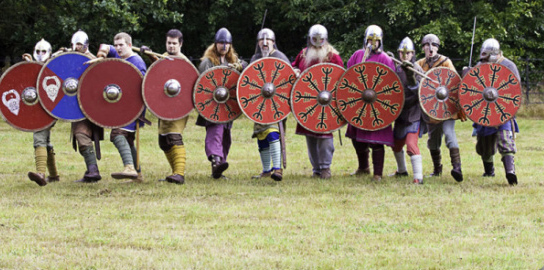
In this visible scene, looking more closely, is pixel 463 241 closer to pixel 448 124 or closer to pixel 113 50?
pixel 448 124

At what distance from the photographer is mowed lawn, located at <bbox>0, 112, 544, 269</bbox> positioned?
5379mm

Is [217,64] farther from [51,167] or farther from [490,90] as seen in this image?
[490,90]

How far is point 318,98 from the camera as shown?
8.46 metres

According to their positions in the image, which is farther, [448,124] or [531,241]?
[448,124]

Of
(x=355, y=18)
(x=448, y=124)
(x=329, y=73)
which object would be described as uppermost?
(x=355, y=18)

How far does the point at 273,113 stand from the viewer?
27.5ft

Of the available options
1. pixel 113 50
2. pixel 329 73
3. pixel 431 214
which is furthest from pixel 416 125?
pixel 113 50

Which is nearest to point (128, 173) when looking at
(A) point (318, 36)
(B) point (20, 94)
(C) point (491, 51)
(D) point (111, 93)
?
(D) point (111, 93)

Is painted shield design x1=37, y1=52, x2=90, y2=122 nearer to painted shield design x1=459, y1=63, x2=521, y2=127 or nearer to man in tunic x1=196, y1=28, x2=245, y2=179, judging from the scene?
man in tunic x1=196, y1=28, x2=245, y2=179

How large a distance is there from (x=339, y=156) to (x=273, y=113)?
3.65 metres

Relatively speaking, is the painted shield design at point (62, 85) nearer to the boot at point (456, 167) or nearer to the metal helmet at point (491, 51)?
the boot at point (456, 167)

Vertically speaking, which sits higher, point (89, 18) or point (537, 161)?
point (89, 18)

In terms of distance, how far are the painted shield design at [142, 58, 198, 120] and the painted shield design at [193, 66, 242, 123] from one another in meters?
0.08

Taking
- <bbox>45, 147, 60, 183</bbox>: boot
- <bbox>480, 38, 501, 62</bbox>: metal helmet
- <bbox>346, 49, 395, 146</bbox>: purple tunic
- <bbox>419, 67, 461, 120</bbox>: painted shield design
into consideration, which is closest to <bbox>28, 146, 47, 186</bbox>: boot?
<bbox>45, 147, 60, 183</bbox>: boot
